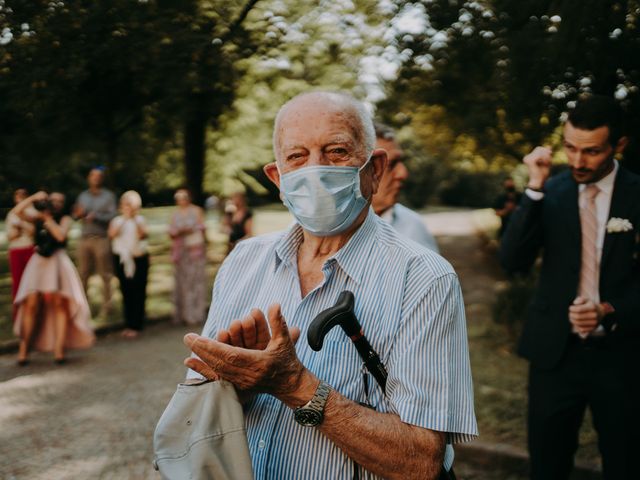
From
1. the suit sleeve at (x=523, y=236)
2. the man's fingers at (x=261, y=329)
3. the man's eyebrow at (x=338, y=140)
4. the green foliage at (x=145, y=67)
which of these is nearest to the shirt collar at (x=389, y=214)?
the suit sleeve at (x=523, y=236)

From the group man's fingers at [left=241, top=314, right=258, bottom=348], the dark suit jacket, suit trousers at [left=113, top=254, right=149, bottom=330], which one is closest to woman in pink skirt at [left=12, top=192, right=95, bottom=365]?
suit trousers at [left=113, top=254, right=149, bottom=330]

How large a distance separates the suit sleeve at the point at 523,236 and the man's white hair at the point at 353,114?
163cm

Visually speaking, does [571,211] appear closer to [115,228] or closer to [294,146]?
[294,146]

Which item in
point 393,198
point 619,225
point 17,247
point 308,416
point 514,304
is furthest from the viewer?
point 17,247

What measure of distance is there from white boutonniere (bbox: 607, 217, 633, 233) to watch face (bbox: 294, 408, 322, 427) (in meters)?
2.24

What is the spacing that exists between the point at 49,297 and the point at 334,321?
7807 mm

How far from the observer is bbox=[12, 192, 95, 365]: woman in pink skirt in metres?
8.38

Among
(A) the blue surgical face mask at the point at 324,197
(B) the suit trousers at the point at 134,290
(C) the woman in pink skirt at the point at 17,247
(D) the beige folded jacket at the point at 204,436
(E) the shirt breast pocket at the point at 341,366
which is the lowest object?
(B) the suit trousers at the point at 134,290

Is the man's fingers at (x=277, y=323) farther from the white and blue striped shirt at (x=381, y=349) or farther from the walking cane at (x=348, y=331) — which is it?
the white and blue striped shirt at (x=381, y=349)

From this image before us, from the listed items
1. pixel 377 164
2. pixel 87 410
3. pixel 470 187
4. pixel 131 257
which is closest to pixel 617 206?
pixel 377 164

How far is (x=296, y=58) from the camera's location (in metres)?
15.6

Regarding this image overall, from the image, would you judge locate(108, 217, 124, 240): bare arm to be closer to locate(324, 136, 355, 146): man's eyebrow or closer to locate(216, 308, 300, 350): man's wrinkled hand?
locate(324, 136, 355, 146): man's eyebrow

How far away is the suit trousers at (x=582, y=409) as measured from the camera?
10.8 feet

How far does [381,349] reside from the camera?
1.86 meters
